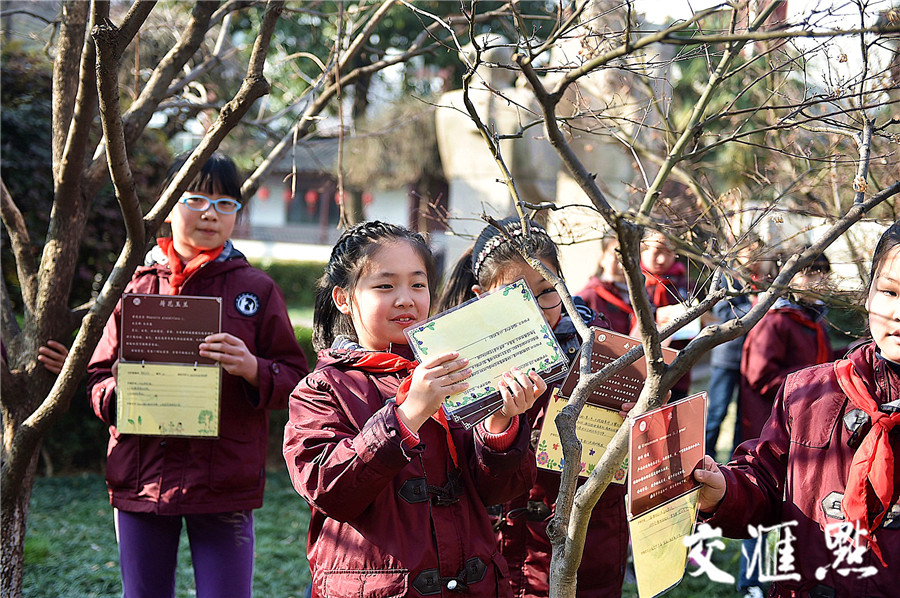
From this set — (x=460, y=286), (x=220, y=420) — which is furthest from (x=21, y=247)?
(x=460, y=286)

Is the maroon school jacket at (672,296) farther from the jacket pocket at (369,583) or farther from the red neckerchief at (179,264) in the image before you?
the jacket pocket at (369,583)

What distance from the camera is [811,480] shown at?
1.74m

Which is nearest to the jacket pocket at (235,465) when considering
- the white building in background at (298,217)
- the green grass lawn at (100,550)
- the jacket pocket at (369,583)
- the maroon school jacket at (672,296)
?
the jacket pocket at (369,583)

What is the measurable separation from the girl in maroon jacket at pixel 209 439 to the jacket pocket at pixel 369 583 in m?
0.89

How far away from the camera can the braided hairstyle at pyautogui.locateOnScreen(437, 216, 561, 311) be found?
7.98 ft

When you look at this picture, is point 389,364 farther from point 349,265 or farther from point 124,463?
point 124,463

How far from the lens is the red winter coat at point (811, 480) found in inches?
64.9

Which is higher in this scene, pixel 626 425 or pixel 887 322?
pixel 887 322

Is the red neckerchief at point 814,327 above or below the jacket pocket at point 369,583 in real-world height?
above

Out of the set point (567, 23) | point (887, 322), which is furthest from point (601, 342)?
point (567, 23)

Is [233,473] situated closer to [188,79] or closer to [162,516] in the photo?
[162,516]

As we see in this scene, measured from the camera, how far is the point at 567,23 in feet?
5.01

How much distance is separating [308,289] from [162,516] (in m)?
17.6

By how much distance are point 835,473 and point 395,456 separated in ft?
2.94
